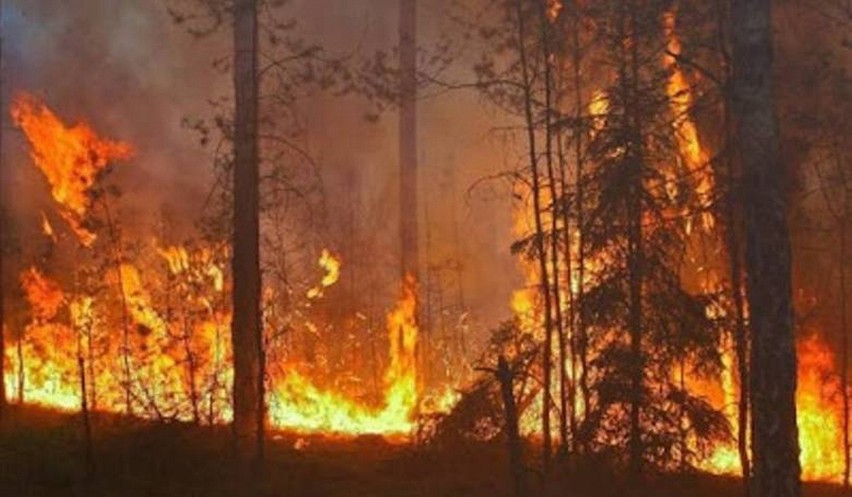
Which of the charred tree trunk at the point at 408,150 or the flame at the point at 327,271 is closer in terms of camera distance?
the flame at the point at 327,271

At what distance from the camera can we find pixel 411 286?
1978 cm

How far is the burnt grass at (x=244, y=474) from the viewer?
34.7ft

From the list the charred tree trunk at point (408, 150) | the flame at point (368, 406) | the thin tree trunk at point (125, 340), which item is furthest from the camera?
the charred tree trunk at point (408, 150)

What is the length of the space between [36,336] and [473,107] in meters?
14.4

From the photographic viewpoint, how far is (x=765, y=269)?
9094mm

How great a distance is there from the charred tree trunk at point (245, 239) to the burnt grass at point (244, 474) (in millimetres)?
609

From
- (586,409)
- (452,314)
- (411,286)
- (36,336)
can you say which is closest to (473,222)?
(452,314)

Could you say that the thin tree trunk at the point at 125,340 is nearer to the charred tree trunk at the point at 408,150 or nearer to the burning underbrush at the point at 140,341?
the burning underbrush at the point at 140,341

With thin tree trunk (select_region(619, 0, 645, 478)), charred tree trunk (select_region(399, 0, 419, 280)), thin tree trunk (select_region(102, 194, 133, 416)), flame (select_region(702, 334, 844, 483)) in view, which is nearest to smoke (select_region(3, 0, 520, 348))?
charred tree trunk (select_region(399, 0, 419, 280))

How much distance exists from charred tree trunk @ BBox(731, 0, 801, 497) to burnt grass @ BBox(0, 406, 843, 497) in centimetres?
208

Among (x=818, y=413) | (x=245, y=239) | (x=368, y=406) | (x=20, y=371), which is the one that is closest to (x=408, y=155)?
(x=368, y=406)

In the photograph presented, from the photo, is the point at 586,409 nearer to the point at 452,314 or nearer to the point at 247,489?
the point at 247,489

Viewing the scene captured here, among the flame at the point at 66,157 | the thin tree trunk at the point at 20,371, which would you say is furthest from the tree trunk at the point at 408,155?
the thin tree trunk at the point at 20,371

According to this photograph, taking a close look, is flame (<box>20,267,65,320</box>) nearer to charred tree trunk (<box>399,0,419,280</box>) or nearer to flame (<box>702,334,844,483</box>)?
charred tree trunk (<box>399,0,419,280</box>)
